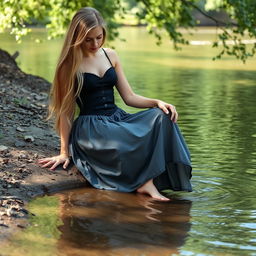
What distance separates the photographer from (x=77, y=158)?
618cm

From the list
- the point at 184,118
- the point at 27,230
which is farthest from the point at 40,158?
the point at 184,118

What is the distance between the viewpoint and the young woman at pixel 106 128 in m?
5.84

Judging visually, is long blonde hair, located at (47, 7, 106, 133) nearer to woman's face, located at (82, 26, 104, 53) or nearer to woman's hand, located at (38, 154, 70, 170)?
woman's face, located at (82, 26, 104, 53)

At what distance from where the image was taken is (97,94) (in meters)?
6.21

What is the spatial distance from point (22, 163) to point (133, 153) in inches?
38.4

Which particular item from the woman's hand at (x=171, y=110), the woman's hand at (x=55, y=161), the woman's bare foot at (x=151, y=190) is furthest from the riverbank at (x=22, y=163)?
the woman's hand at (x=171, y=110)

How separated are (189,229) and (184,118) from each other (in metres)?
5.30

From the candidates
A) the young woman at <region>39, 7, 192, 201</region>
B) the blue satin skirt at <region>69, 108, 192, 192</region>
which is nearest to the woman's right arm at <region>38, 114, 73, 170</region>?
the young woman at <region>39, 7, 192, 201</region>

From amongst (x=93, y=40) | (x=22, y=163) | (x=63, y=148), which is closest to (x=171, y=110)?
(x=93, y=40)

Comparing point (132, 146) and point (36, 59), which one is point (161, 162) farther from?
point (36, 59)

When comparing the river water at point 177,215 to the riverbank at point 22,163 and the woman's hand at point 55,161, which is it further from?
the woman's hand at point 55,161

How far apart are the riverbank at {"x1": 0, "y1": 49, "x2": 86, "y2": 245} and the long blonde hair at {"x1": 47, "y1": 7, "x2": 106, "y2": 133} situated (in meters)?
0.43

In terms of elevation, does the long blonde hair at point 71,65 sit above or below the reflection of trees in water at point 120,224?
above

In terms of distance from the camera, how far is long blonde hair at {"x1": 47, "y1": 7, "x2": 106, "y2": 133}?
5.98 metres
